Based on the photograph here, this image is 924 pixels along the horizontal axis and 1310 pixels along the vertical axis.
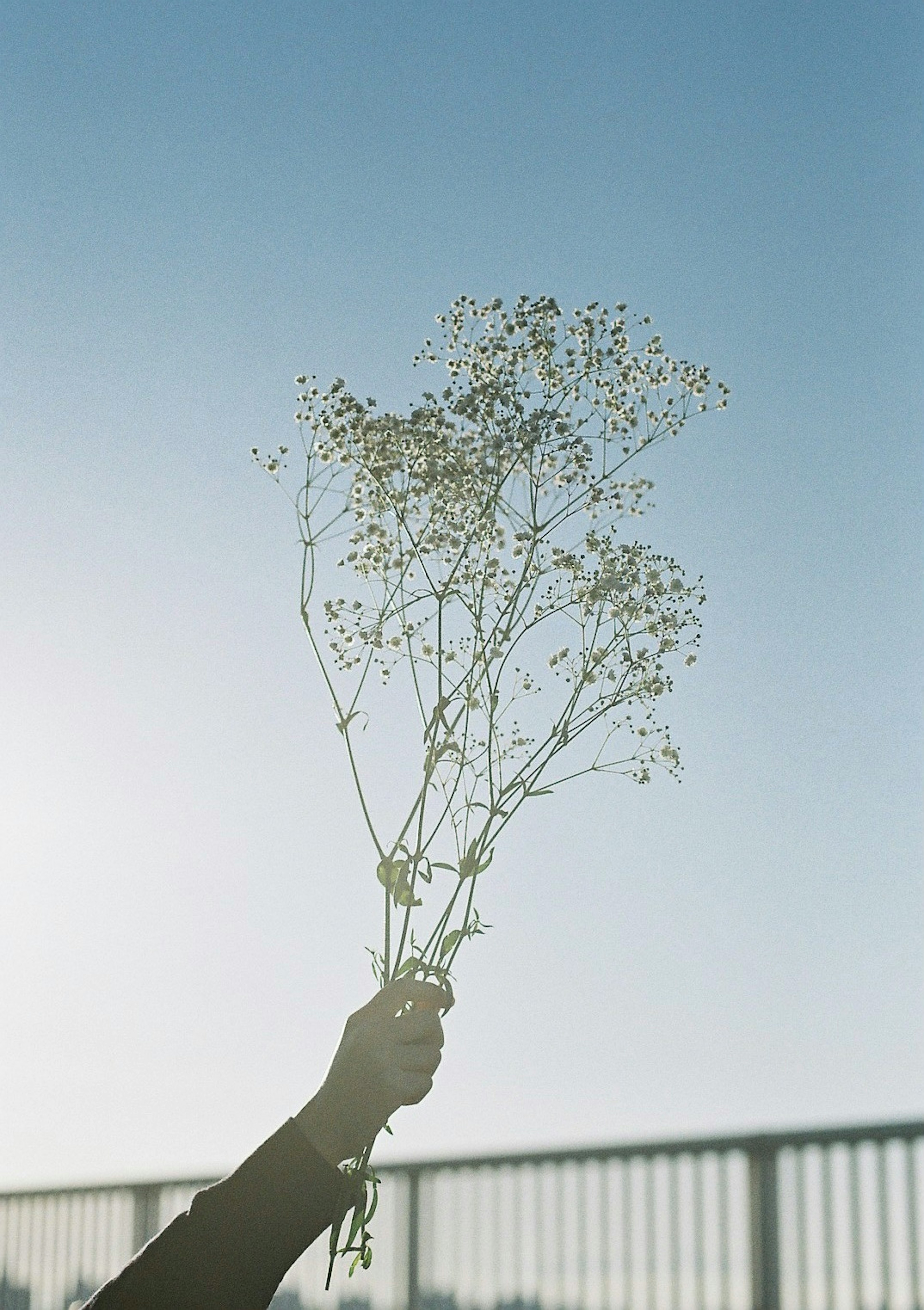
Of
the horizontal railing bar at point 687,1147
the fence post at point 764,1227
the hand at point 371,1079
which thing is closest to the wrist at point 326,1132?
the hand at point 371,1079

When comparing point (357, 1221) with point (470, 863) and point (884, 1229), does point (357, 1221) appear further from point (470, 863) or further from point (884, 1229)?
point (884, 1229)

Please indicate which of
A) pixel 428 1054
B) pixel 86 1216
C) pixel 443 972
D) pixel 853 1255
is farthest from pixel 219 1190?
pixel 86 1216

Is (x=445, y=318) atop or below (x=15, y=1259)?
atop

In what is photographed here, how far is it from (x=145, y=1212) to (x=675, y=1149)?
7.78 feet

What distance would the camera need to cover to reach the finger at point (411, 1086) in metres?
1.29

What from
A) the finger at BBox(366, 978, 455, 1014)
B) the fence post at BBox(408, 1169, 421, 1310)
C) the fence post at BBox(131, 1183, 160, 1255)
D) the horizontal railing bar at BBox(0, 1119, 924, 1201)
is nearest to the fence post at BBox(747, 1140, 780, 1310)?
the horizontal railing bar at BBox(0, 1119, 924, 1201)

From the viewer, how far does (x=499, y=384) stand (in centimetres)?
188

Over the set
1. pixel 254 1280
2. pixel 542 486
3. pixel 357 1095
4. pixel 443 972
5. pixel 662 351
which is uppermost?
pixel 662 351

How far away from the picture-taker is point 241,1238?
127 cm

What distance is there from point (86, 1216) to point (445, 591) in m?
4.11

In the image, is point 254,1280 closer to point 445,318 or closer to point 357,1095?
point 357,1095

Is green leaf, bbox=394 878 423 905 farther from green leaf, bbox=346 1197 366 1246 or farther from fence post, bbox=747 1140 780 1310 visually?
fence post, bbox=747 1140 780 1310

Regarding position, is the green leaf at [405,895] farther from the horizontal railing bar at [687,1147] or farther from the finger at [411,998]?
the horizontal railing bar at [687,1147]

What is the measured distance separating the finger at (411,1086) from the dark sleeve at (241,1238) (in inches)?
3.8
